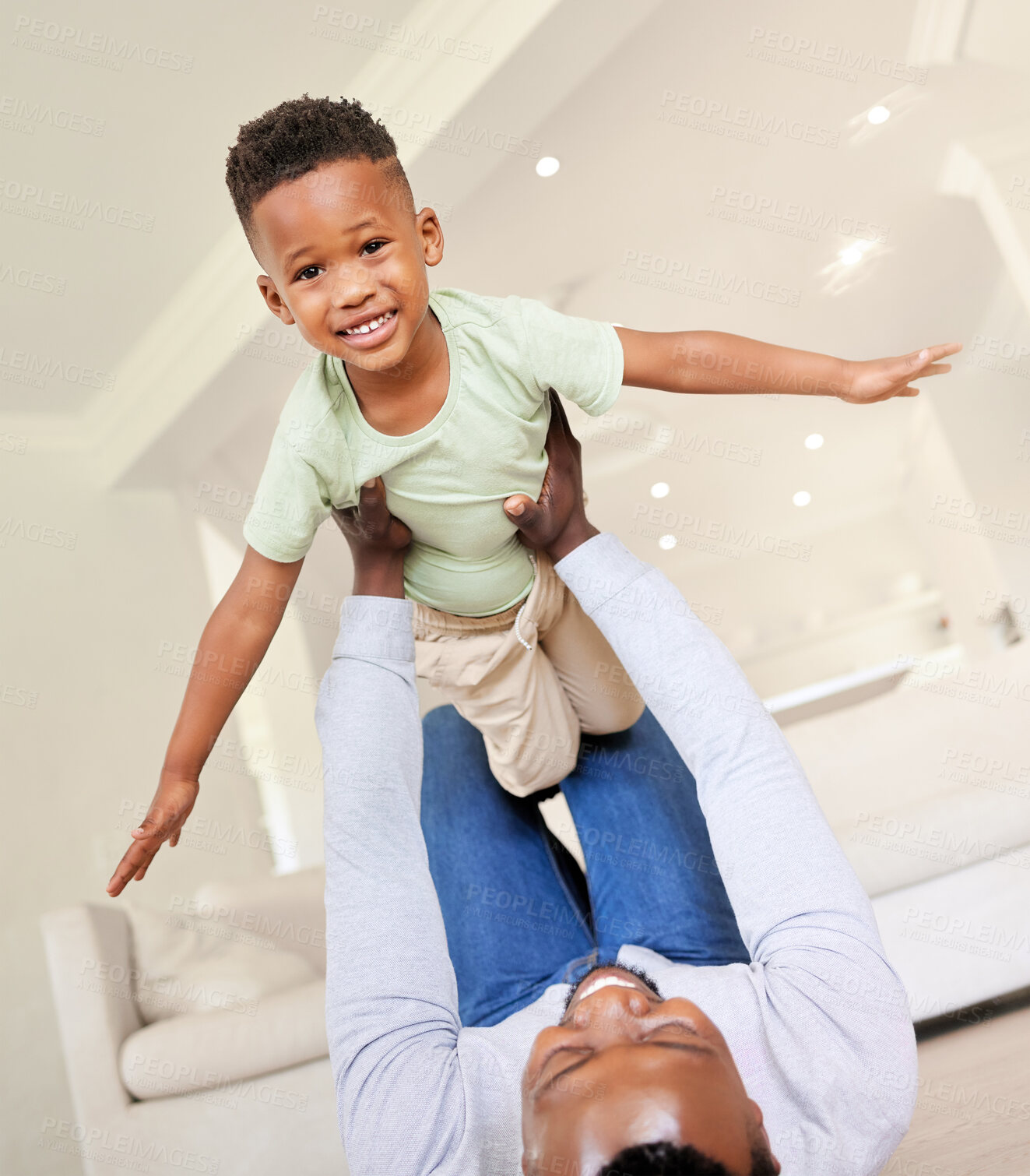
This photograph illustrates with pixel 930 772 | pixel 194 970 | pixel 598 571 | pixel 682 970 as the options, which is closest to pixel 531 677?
pixel 598 571

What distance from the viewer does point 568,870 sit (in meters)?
1.28

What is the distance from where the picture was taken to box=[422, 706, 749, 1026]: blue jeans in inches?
42.7

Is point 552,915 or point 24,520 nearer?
point 552,915

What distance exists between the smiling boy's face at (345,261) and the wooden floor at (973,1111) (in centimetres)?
101

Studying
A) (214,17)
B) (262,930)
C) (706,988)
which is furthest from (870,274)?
(706,988)

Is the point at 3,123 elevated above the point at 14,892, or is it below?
above

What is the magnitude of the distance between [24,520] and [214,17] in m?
1.93

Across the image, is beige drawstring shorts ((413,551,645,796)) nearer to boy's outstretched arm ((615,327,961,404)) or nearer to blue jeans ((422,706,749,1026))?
blue jeans ((422,706,749,1026))

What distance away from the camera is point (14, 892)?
2.60 metres

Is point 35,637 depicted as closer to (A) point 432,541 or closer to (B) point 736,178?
A: (A) point 432,541

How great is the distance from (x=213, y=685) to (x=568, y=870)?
62 centimetres

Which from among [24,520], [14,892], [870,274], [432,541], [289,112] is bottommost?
[14,892]

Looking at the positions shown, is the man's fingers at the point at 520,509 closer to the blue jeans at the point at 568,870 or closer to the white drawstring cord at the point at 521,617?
the white drawstring cord at the point at 521,617

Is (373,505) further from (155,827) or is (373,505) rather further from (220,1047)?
(220,1047)
